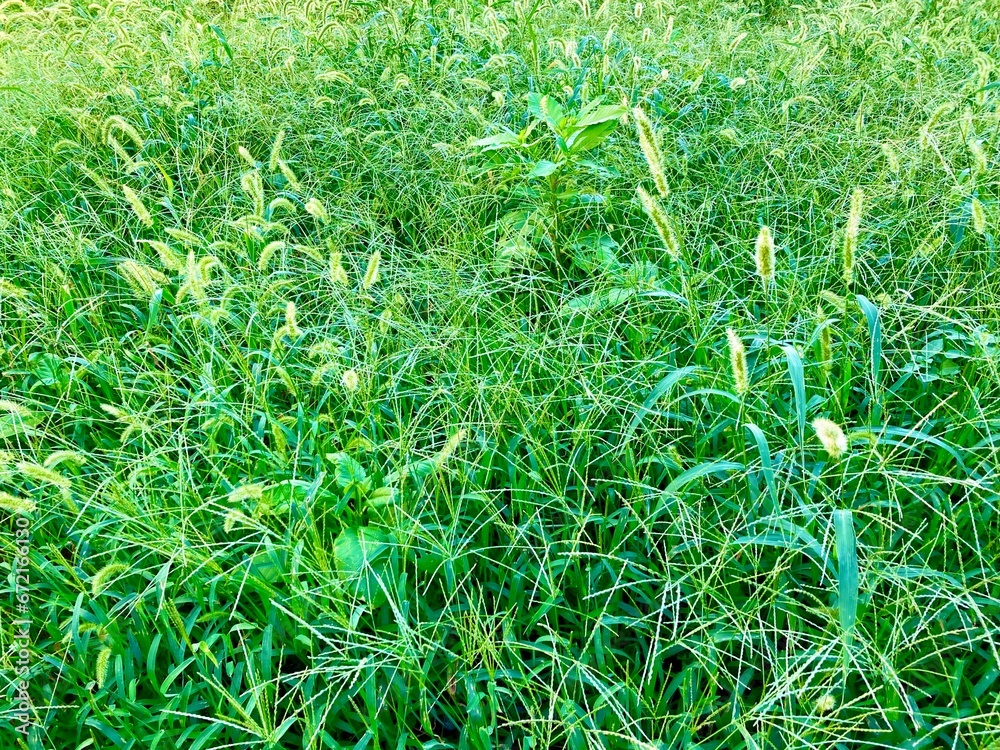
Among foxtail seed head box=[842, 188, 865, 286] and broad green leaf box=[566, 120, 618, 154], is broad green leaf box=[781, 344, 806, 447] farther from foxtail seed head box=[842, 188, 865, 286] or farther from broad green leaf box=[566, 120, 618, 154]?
broad green leaf box=[566, 120, 618, 154]

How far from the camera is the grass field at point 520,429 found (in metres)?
1.23

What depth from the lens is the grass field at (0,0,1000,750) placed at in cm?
123

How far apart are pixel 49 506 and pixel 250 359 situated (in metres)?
0.58

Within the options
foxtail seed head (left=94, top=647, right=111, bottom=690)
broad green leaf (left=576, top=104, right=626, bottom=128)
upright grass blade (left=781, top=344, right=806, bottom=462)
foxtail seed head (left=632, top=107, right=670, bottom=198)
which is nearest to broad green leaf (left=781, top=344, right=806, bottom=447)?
upright grass blade (left=781, top=344, right=806, bottom=462)

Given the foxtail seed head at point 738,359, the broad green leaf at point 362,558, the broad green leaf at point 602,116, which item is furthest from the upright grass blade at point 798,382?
the broad green leaf at point 602,116

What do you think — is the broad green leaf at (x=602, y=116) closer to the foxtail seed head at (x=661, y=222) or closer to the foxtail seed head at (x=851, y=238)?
the foxtail seed head at (x=661, y=222)

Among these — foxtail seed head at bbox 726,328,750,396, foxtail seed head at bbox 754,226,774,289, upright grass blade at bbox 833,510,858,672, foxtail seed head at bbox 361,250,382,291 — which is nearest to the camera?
upright grass blade at bbox 833,510,858,672

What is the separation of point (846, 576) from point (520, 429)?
0.75 m

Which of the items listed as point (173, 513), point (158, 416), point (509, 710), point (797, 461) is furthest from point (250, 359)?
point (797, 461)

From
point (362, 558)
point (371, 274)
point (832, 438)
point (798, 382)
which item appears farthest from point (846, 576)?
point (371, 274)

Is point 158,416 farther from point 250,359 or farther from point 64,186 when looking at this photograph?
point 64,186

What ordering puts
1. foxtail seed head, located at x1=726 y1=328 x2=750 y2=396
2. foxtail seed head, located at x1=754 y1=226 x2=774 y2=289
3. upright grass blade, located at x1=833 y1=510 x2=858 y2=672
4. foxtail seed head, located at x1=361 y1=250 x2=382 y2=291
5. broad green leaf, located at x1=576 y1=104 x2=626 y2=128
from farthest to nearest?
broad green leaf, located at x1=576 y1=104 x2=626 y2=128
foxtail seed head, located at x1=361 y1=250 x2=382 y2=291
foxtail seed head, located at x1=754 y1=226 x2=774 y2=289
foxtail seed head, located at x1=726 y1=328 x2=750 y2=396
upright grass blade, located at x1=833 y1=510 x2=858 y2=672

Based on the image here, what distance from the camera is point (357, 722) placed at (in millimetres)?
1277

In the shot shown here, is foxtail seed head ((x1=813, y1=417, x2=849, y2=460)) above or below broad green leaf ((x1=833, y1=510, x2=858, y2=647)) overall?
above
